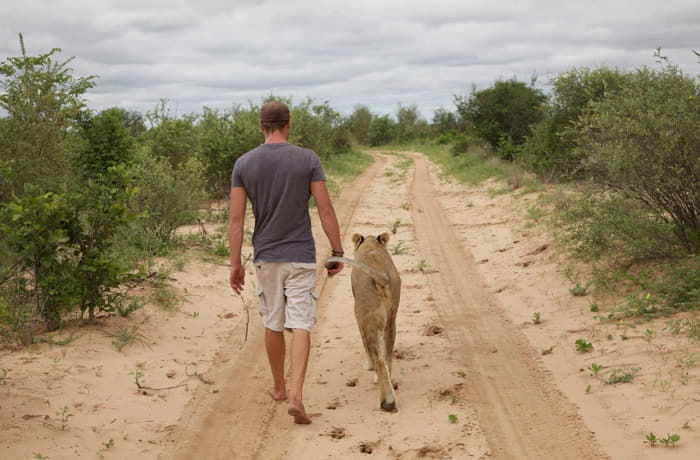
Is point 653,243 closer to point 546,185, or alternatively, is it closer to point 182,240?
point 182,240

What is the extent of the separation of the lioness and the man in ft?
1.31

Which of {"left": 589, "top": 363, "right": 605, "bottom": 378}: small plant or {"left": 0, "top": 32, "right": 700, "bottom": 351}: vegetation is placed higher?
{"left": 0, "top": 32, "right": 700, "bottom": 351}: vegetation

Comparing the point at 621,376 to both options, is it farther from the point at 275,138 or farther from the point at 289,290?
the point at 275,138

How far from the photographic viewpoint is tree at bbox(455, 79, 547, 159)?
87.4 ft

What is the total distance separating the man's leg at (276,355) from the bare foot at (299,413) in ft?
1.45

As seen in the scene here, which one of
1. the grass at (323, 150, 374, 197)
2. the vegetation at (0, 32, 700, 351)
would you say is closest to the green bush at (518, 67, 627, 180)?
the vegetation at (0, 32, 700, 351)

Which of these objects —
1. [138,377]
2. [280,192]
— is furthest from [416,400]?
[138,377]

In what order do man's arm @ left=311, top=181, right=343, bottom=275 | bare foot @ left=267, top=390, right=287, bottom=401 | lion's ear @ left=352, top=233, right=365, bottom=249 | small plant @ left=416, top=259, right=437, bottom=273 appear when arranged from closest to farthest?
man's arm @ left=311, top=181, right=343, bottom=275, bare foot @ left=267, top=390, right=287, bottom=401, lion's ear @ left=352, top=233, right=365, bottom=249, small plant @ left=416, top=259, right=437, bottom=273

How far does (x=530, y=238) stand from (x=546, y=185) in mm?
5766

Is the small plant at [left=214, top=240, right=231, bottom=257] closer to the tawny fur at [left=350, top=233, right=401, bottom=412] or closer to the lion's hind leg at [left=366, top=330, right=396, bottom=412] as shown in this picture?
the tawny fur at [left=350, top=233, right=401, bottom=412]

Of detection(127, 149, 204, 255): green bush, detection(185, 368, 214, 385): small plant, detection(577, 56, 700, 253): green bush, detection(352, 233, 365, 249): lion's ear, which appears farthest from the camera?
detection(127, 149, 204, 255): green bush

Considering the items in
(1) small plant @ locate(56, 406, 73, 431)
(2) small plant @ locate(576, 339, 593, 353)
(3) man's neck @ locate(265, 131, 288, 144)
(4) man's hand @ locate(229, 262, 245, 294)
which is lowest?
(2) small plant @ locate(576, 339, 593, 353)

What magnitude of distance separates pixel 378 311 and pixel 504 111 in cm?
2346

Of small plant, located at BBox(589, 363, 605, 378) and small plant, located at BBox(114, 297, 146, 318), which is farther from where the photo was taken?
small plant, located at BBox(114, 297, 146, 318)
